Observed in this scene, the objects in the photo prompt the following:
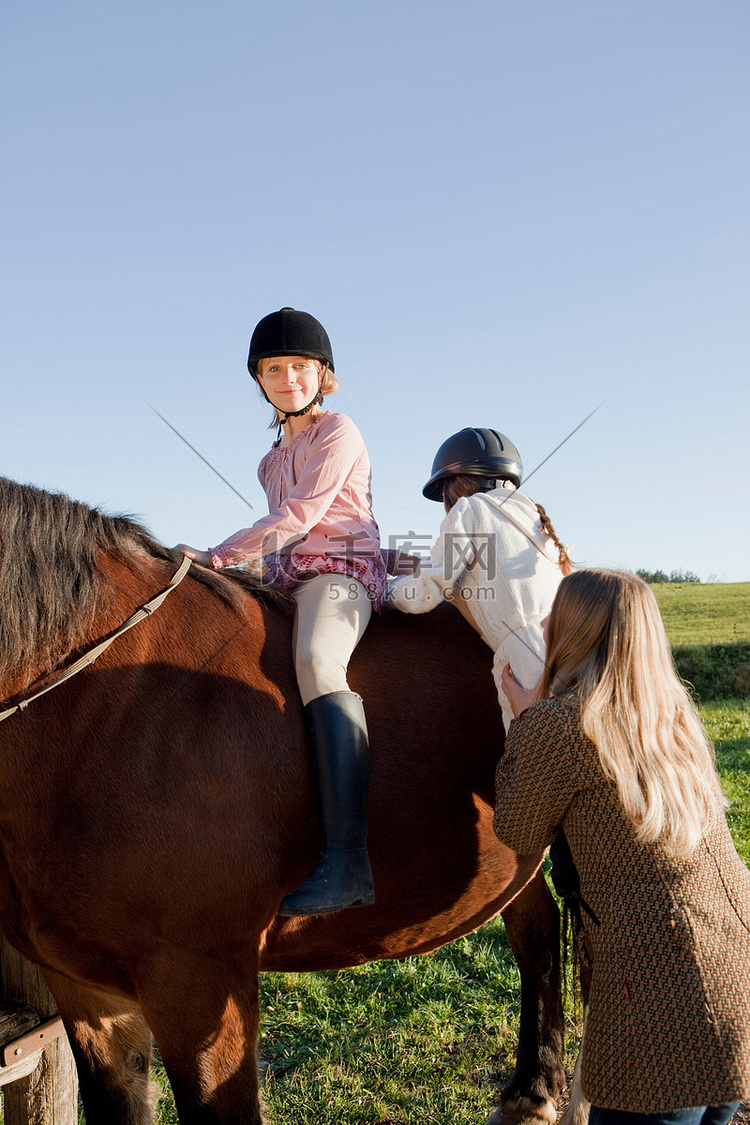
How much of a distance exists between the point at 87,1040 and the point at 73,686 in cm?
135

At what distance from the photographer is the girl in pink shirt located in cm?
235

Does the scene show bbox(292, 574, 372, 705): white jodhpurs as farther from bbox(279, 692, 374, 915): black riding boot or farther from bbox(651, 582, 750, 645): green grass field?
bbox(651, 582, 750, 645): green grass field

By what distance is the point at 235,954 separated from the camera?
2244 millimetres

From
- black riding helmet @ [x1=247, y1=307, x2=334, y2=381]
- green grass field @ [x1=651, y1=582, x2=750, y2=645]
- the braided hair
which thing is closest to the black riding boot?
the braided hair

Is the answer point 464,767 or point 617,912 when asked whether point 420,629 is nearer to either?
point 464,767

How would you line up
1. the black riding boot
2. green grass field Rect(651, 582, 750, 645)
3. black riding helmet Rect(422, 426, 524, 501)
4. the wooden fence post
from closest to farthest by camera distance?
the black riding boot, the wooden fence post, black riding helmet Rect(422, 426, 524, 501), green grass field Rect(651, 582, 750, 645)

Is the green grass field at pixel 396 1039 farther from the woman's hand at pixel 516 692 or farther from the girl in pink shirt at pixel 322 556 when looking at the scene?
the woman's hand at pixel 516 692

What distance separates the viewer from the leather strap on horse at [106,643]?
2.20 m

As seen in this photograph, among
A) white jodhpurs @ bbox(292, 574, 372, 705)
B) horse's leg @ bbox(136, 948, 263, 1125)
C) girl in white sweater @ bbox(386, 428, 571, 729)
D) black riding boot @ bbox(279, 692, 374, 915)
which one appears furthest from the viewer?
girl in white sweater @ bbox(386, 428, 571, 729)

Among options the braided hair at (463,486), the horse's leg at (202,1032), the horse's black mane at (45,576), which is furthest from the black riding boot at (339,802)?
the braided hair at (463,486)

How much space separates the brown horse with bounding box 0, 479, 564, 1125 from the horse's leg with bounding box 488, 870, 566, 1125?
935 mm

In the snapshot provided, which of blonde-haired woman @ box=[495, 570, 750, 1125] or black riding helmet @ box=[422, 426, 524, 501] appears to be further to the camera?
black riding helmet @ box=[422, 426, 524, 501]

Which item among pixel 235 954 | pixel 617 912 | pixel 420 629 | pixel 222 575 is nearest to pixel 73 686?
pixel 222 575

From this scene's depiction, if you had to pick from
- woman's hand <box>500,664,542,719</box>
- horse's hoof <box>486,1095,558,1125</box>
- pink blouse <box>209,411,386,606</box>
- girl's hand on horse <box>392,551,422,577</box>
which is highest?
pink blouse <box>209,411,386,606</box>
